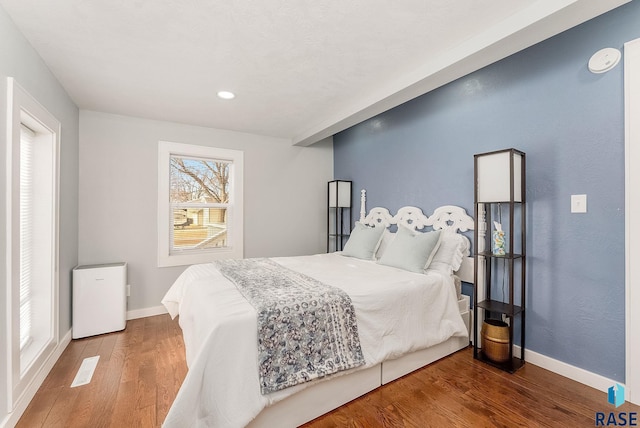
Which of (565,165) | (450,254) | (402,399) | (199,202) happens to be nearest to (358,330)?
(402,399)

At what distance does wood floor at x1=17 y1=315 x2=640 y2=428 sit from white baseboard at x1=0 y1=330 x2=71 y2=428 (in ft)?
0.13

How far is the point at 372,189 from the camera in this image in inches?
156

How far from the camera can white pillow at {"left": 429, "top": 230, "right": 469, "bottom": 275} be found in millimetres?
2633

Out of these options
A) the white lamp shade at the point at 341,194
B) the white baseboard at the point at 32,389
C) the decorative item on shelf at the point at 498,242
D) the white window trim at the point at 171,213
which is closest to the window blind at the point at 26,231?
the white baseboard at the point at 32,389

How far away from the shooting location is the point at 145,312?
11.3 ft

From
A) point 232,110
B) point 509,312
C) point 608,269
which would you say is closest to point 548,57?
point 608,269

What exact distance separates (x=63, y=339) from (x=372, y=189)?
363cm

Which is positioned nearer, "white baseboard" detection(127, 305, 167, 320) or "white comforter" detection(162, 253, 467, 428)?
"white comforter" detection(162, 253, 467, 428)

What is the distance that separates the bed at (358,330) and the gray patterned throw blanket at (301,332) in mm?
51

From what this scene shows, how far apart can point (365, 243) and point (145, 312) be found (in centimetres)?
274

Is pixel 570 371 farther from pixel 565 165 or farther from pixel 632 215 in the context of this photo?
pixel 565 165

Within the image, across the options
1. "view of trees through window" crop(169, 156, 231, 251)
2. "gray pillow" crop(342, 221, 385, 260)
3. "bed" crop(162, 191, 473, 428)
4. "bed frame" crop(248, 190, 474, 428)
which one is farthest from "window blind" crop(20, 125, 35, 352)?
"gray pillow" crop(342, 221, 385, 260)

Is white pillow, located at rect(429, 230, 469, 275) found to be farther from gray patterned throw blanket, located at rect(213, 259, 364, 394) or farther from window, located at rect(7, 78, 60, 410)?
window, located at rect(7, 78, 60, 410)

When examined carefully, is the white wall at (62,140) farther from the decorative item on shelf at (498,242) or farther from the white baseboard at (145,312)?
the decorative item on shelf at (498,242)
